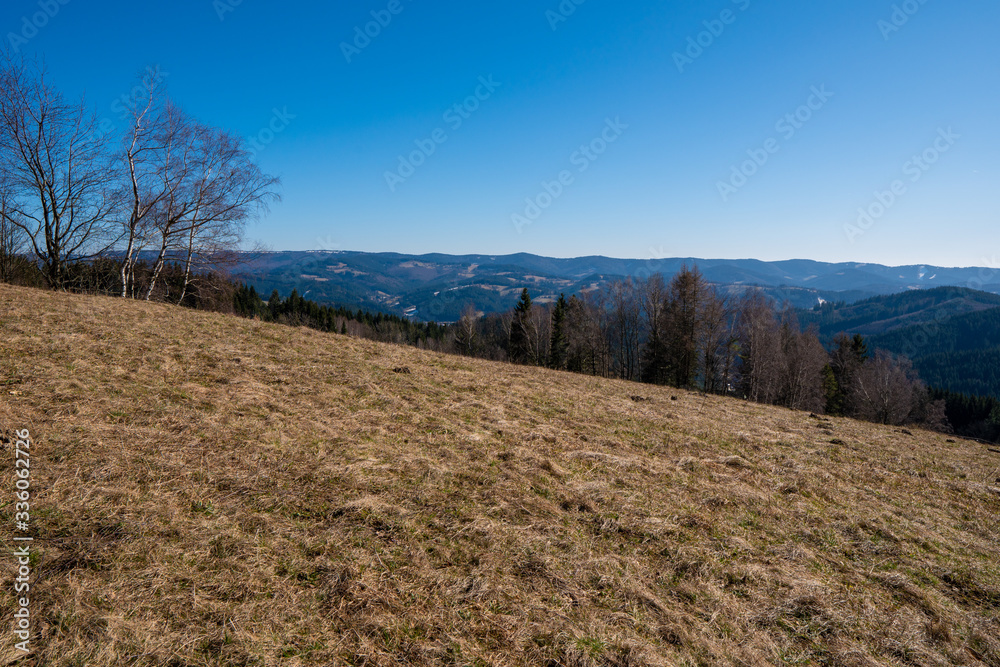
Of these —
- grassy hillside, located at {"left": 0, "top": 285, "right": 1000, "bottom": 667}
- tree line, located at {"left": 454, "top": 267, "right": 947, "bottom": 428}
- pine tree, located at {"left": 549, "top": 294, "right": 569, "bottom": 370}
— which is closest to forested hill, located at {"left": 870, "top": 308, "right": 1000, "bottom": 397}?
tree line, located at {"left": 454, "top": 267, "right": 947, "bottom": 428}

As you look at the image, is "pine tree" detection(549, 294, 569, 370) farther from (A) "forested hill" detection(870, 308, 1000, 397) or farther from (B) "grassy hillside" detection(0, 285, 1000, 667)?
(A) "forested hill" detection(870, 308, 1000, 397)

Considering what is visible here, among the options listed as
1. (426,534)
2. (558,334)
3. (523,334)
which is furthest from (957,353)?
(426,534)

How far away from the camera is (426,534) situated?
196 inches

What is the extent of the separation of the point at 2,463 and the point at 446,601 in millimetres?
5622

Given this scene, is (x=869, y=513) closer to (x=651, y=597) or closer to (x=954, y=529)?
(x=954, y=529)

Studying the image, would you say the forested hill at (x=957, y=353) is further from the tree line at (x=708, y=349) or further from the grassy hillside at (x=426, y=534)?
the grassy hillside at (x=426, y=534)

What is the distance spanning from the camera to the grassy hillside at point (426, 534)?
11.5 feet

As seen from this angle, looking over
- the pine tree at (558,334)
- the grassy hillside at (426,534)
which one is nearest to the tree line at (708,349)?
the pine tree at (558,334)

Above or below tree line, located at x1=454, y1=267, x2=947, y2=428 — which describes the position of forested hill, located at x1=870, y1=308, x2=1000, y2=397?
below

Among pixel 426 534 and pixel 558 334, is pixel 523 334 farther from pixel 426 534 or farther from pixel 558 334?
pixel 426 534

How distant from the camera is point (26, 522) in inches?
161

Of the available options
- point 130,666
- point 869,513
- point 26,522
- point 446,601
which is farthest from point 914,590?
point 26,522

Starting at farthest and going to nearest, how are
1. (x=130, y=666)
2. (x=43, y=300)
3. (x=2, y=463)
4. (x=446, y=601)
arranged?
(x=43, y=300)
(x=2, y=463)
(x=446, y=601)
(x=130, y=666)

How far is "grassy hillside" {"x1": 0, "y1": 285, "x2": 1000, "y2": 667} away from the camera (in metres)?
3.51
